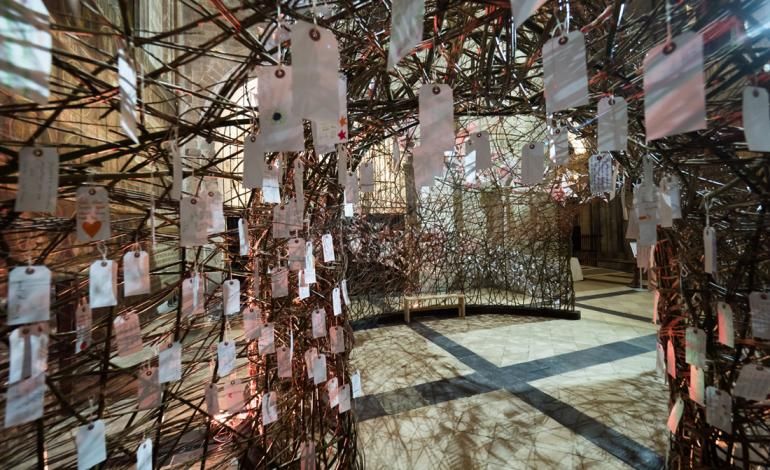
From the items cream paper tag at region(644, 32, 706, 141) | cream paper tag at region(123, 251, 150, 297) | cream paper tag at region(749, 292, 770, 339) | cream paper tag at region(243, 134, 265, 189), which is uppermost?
cream paper tag at region(644, 32, 706, 141)

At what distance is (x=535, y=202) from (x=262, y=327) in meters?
4.08

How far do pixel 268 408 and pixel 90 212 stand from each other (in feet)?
2.18

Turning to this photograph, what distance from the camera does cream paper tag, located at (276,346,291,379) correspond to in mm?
1057

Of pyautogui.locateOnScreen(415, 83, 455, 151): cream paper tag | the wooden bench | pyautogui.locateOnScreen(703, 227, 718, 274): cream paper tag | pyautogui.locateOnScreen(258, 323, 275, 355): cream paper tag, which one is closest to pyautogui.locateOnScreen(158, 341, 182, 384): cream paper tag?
pyautogui.locateOnScreen(258, 323, 275, 355): cream paper tag

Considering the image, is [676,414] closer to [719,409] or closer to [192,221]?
[719,409]

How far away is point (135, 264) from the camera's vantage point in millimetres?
719

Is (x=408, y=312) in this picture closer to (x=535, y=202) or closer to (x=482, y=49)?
(x=535, y=202)

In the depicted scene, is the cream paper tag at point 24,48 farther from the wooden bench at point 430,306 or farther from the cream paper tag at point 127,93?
the wooden bench at point 430,306

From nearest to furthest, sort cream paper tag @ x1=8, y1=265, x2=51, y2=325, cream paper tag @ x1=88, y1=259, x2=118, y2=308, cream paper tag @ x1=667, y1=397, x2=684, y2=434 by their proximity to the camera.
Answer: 1. cream paper tag @ x1=8, y1=265, x2=51, y2=325
2. cream paper tag @ x1=88, y1=259, x2=118, y2=308
3. cream paper tag @ x1=667, y1=397, x2=684, y2=434

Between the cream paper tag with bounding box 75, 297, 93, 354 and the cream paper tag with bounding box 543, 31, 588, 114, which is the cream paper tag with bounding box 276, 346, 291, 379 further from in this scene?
the cream paper tag with bounding box 543, 31, 588, 114

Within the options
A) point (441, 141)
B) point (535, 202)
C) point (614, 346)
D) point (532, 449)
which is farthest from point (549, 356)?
point (441, 141)

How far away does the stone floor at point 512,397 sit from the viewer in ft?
5.46

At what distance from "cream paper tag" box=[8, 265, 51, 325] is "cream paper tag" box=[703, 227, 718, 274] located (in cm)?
146

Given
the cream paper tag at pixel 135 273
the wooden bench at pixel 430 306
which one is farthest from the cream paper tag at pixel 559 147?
the wooden bench at pixel 430 306
